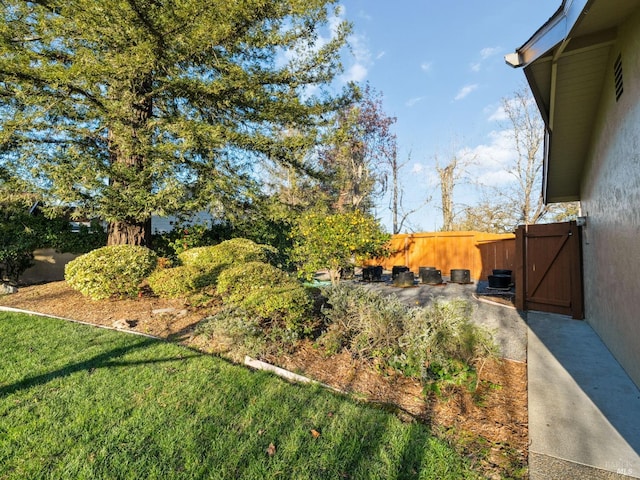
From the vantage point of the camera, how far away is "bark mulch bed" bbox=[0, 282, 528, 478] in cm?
252

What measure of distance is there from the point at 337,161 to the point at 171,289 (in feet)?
53.6

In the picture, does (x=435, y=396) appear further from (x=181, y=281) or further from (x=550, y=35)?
(x=181, y=281)

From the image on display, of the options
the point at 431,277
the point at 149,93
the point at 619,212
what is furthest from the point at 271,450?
the point at 431,277

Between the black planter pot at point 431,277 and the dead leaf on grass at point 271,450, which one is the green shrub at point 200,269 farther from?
the black planter pot at point 431,277

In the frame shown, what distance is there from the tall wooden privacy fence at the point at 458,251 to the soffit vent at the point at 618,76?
10.6 metres

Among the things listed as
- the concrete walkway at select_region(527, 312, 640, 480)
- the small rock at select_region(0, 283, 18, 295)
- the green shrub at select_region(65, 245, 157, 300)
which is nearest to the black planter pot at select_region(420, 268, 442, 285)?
the concrete walkway at select_region(527, 312, 640, 480)

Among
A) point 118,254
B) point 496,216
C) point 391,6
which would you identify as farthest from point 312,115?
point 496,216

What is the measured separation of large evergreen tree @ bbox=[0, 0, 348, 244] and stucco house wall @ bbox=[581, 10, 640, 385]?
5.68 m

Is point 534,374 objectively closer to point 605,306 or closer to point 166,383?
point 605,306

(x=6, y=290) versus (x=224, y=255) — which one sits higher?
(x=224, y=255)

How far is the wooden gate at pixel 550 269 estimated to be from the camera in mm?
6871

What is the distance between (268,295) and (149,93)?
19.5 feet

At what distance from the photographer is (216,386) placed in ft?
10.5

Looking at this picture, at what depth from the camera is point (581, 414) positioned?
300cm
